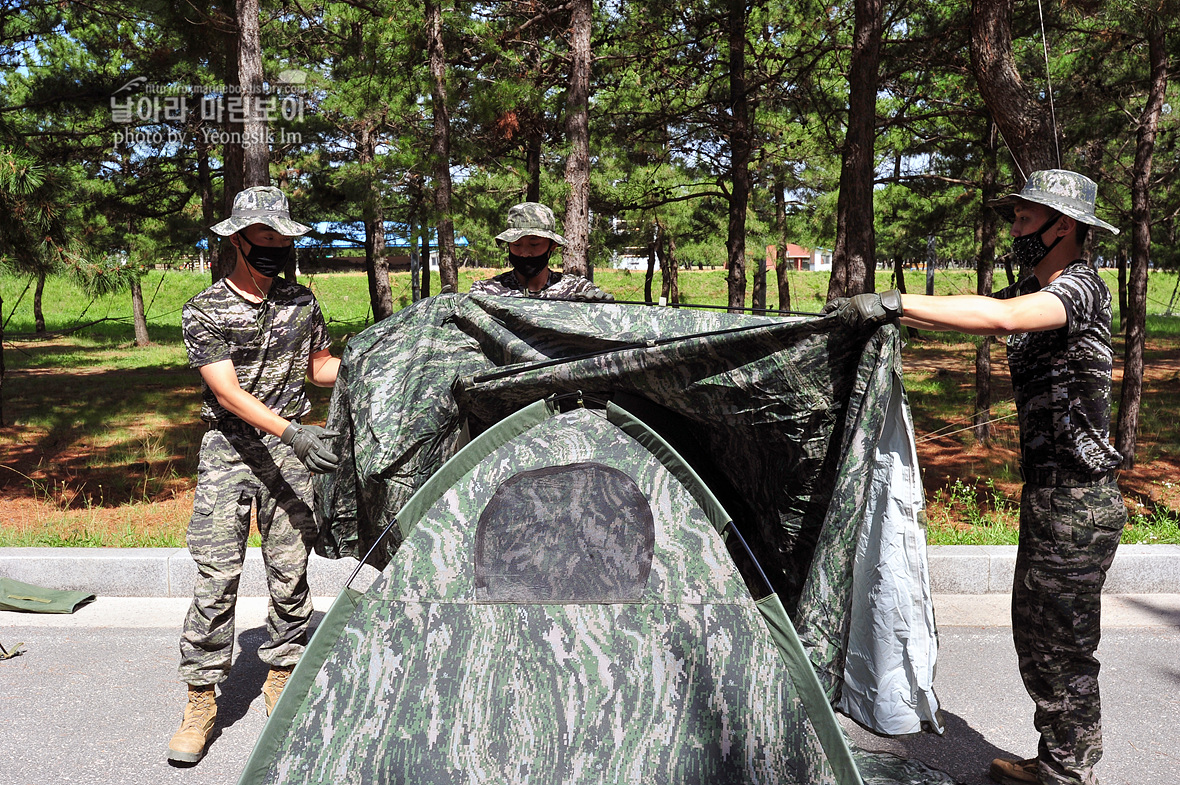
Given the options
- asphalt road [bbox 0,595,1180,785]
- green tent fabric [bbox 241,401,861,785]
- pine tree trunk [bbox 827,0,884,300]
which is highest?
pine tree trunk [bbox 827,0,884,300]

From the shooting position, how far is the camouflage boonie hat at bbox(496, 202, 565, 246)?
14.8 feet

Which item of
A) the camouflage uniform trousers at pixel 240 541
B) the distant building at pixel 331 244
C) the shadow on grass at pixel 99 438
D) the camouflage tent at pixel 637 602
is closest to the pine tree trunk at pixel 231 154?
the shadow on grass at pixel 99 438

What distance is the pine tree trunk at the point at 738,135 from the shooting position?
1235 cm

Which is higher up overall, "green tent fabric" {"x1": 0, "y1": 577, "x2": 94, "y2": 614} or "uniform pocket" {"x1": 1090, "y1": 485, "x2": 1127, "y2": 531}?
"uniform pocket" {"x1": 1090, "y1": 485, "x2": 1127, "y2": 531}

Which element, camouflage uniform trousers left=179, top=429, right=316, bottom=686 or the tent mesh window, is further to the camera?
camouflage uniform trousers left=179, top=429, right=316, bottom=686

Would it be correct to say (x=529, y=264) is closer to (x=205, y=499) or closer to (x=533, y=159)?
(x=205, y=499)

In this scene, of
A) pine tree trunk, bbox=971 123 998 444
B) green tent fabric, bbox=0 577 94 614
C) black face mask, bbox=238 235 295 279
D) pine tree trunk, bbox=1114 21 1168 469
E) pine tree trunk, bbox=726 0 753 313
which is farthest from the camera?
pine tree trunk, bbox=726 0 753 313

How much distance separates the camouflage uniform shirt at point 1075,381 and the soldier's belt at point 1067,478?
0.01 m

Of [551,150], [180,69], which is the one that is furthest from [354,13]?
[551,150]

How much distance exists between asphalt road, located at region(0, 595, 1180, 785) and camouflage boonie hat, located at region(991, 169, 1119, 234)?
209 centimetres

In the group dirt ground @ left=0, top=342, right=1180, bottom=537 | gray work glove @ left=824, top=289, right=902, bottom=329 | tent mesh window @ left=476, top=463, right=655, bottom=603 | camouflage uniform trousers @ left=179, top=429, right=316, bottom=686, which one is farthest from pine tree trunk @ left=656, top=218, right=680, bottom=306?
tent mesh window @ left=476, top=463, right=655, bottom=603

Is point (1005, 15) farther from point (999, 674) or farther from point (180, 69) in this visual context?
point (180, 69)

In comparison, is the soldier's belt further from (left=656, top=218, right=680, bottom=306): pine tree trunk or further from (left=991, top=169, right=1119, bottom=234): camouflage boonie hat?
(left=656, top=218, right=680, bottom=306): pine tree trunk

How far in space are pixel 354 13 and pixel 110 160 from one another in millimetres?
4997
